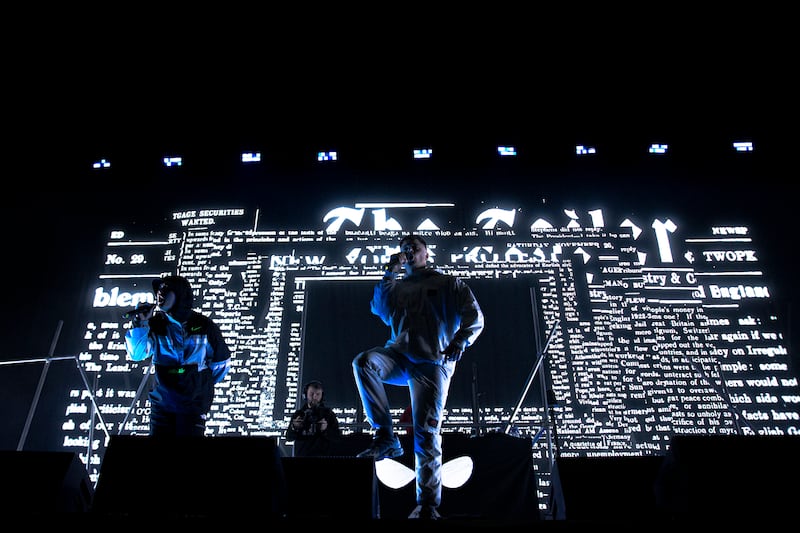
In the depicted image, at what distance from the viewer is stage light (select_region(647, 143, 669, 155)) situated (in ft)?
29.5

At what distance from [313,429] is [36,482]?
3071mm

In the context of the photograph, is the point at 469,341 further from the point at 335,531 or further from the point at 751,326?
the point at 751,326

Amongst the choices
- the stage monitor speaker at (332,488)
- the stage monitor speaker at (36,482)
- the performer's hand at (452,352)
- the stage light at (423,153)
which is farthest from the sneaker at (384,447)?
the stage light at (423,153)

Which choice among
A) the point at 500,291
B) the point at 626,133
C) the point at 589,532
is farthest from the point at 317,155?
the point at 589,532

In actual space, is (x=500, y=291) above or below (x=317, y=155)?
below

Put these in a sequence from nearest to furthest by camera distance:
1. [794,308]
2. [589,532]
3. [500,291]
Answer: [589,532]
[500,291]
[794,308]

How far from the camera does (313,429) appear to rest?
5.18 m

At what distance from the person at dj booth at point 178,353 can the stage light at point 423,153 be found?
571 cm

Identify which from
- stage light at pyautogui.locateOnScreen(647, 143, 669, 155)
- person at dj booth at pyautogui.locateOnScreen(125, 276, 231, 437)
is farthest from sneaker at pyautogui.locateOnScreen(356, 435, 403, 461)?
stage light at pyautogui.locateOnScreen(647, 143, 669, 155)

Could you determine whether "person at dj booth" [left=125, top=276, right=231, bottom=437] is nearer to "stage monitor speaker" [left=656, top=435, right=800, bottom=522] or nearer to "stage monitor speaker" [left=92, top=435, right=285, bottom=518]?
"stage monitor speaker" [left=92, top=435, right=285, bottom=518]

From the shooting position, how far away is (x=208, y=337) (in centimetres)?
398

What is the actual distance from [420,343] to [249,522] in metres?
2.17

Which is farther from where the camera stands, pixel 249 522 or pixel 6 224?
pixel 6 224

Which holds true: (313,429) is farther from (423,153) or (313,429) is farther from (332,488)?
(423,153)
